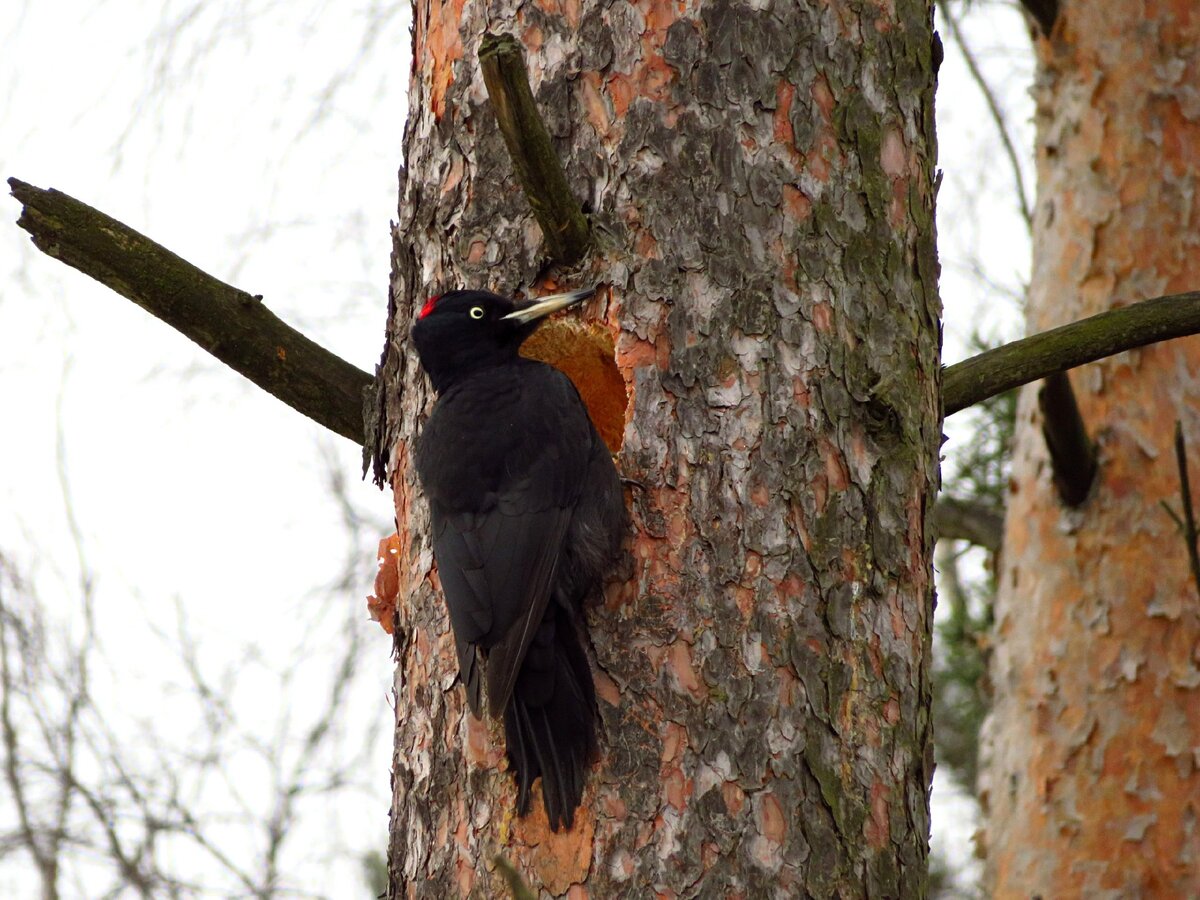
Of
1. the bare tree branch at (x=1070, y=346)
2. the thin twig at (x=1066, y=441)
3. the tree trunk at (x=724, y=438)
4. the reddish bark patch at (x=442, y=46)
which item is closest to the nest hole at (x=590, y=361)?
the tree trunk at (x=724, y=438)

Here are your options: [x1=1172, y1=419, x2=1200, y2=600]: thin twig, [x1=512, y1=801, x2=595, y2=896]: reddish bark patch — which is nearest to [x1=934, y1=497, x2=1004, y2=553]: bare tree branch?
[x1=1172, y1=419, x2=1200, y2=600]: thin twig

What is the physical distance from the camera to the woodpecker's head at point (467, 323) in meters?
3.06

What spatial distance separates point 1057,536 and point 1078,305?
2.71 ft

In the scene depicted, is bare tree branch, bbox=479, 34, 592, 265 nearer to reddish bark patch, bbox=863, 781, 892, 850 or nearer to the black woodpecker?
the black woodpecker

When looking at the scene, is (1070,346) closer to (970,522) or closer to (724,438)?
(724,438)

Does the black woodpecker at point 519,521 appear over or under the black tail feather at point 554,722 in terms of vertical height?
over

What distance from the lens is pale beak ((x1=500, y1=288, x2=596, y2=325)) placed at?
296cm

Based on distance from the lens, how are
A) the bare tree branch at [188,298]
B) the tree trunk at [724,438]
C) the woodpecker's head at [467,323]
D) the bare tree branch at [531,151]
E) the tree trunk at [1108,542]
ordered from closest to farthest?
the bare tree branch at [531,151] → the tree trunk at [724,438] → the bare tree branch at [188,298] → the woodpecker's head at [467,323] → the tree trunk at [1108,542]

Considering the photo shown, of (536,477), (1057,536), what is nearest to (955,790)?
(1057,536)

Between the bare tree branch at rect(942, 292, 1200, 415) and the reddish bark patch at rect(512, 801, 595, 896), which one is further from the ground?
the bare tree branch at rect(942, 292, 1200, 415)

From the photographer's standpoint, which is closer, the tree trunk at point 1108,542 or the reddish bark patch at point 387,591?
the reddish bark patch at point 387,591

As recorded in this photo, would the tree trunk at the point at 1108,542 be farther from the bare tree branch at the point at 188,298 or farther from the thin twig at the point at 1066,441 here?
the bare tree branch at the point at 188,298

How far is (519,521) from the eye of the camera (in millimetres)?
3061

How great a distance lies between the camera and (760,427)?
275 cm
